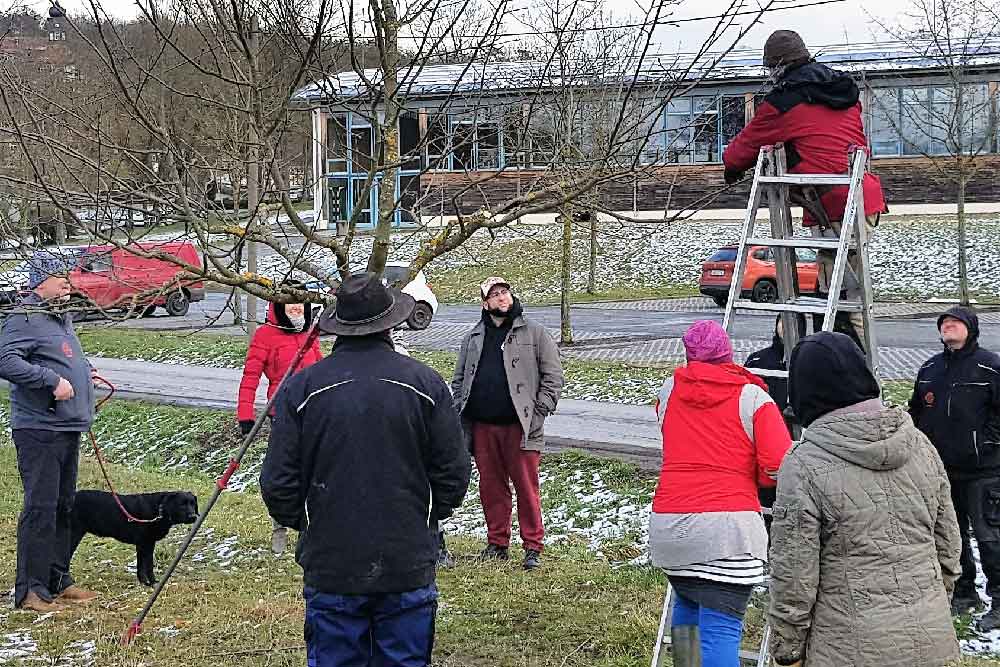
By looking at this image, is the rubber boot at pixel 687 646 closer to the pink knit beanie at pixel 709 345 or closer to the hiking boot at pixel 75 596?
the pink knit beanie at pixel 709 345

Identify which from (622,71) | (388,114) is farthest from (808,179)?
(388,114)

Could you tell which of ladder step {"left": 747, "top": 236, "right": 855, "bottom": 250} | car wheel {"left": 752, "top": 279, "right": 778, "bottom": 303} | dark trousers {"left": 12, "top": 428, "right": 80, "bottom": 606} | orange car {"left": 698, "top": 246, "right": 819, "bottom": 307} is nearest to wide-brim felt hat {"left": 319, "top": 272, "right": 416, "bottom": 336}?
ladder step {"left": 747, "top": 236, "right": 855, "bottom": 250}

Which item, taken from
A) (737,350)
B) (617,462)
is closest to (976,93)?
(737,350)

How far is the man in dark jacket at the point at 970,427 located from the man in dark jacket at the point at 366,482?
352 centimetres

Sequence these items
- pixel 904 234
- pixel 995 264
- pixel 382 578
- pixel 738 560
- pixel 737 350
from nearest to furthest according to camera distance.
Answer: pixel 382 578 < pixel 738 560 < pixel 737 350 < pixel 995 264 < pixel 904 234

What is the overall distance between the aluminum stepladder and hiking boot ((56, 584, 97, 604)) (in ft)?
12.0

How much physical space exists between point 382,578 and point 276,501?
47 centimetres

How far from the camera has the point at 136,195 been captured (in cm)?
565

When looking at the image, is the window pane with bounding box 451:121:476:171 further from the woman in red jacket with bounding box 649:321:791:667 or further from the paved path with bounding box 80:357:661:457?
the paved path with bounding box 80:357:661:457

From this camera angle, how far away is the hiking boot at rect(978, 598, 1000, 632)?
6539 mm

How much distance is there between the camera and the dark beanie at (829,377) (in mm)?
3770

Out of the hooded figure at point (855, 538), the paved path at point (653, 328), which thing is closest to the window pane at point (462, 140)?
the hooded figure at point (855, 538)

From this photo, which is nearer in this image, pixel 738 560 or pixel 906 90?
pixel 738 560

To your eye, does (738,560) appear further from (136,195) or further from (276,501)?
(136,195)
